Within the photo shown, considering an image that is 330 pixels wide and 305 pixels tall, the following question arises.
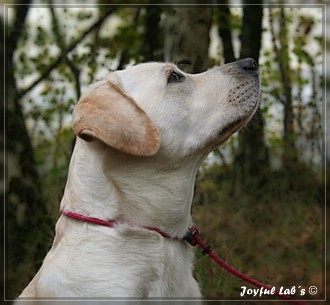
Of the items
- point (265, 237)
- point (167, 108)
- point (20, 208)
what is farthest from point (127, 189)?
point (265, 237)

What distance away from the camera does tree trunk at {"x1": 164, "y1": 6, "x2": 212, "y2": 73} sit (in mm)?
5766

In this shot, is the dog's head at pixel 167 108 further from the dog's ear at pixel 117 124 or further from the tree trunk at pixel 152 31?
the tree trunk at pixel 152 31

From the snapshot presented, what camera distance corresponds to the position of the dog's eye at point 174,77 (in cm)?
336

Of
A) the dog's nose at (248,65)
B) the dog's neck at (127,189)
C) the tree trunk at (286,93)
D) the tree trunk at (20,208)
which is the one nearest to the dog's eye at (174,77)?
the dog's nose at (248,65)

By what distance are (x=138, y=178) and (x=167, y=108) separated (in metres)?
0.44

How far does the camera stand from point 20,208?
584 centimetres

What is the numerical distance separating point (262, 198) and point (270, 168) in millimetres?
1219

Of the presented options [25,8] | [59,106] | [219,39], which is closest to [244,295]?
[59,106]

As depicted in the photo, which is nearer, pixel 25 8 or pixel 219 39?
pixel 25 8

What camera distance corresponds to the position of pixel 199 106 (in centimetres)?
325

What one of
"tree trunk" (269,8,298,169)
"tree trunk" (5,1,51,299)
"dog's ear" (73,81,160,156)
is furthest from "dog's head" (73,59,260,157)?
"tree trunk" (269,8,298,169)

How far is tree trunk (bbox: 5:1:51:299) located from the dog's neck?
2.61 metres

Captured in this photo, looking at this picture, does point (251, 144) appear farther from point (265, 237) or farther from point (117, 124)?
point (117, 124)

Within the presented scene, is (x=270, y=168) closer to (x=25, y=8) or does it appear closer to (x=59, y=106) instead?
(x=59, y=106)
